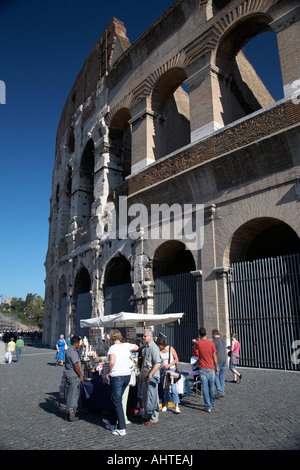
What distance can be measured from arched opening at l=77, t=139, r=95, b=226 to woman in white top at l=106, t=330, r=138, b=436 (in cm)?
1358

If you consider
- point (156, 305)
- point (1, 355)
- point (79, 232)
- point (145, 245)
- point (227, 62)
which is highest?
point (227, 62)

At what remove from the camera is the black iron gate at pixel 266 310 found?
810cm

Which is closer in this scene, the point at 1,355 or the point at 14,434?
the point at 14,434

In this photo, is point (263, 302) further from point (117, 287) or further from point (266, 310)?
point (117, 287)

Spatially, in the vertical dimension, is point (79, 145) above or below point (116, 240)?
above

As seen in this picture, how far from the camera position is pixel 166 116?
13469 mm

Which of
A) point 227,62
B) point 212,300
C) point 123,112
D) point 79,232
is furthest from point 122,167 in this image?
point 212,300

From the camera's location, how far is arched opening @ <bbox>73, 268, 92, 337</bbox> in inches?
607

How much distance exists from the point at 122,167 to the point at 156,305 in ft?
22.4

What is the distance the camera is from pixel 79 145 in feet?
60.6

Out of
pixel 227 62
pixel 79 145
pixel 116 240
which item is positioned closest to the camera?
pixel 227 62

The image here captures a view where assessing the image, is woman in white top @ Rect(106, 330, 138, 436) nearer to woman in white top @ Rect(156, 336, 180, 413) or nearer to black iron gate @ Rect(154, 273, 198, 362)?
woman in white top @ Rect(156, 336, 180, 413)

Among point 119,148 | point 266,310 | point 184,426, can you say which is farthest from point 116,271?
point 184,426
